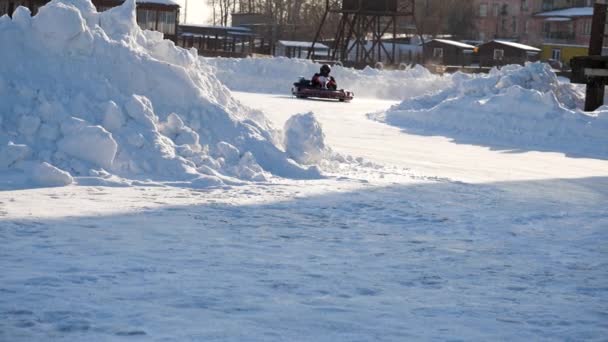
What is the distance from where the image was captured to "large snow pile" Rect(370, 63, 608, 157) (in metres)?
20.6

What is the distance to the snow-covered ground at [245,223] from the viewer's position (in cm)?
587

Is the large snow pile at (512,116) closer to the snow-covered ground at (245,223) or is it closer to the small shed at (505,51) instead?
the snow-covered ground at (245,223)

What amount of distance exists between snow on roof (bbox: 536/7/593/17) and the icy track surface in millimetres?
79491

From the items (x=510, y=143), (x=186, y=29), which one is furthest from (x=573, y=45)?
(x=510, y=143)

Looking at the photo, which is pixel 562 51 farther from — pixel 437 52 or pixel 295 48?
pixel 295 48

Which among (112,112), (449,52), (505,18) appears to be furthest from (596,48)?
(505,18)

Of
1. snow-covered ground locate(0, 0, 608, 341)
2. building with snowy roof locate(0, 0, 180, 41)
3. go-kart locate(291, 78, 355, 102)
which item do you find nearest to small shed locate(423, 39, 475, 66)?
building with snowy roof locate(0, 0, 180, 41)

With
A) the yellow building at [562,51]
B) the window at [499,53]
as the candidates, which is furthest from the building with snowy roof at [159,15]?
the yellow building at [562,51]

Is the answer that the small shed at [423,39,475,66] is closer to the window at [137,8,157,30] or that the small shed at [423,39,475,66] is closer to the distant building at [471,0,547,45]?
the distant building at [471,0,547,45]

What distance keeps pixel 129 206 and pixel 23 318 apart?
4.15m

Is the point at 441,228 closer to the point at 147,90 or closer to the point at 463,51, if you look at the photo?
the point at 147,90

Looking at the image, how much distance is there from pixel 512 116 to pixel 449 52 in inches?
2299

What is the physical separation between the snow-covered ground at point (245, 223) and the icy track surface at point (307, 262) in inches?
0.9

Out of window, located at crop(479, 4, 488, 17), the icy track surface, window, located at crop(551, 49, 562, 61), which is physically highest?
window, located at crop(479, 4, 488, 17)
